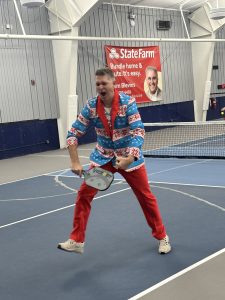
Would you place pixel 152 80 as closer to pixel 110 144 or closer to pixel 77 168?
pixel 110 144

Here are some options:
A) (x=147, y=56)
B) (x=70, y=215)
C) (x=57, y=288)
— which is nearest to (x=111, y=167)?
(x=57, y=288)

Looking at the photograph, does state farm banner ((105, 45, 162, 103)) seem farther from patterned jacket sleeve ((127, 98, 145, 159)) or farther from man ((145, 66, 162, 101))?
patterned jacket sleeve ((127, 98, 145, 159))

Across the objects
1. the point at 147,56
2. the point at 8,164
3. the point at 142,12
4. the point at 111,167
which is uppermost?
the point at 142,12

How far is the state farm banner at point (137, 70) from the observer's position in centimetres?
1677

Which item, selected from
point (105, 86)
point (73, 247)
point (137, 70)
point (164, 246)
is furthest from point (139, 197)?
point (137, 70)

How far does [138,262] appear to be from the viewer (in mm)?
4227

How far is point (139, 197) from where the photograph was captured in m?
4.38

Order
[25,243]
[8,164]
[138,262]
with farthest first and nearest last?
[8,164], [25,243], [138,262]

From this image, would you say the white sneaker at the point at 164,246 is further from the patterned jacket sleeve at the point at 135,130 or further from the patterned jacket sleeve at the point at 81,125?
the patterned jacket sleeve at the point at 81,125

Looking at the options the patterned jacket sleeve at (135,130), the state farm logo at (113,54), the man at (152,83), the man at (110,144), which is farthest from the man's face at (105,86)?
the man at (152,83)

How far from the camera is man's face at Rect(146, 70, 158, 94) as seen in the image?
707 inches

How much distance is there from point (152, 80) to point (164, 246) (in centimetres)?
1421

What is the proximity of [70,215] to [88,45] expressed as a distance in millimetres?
10929

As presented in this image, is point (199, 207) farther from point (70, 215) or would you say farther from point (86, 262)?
point (86, 262)
